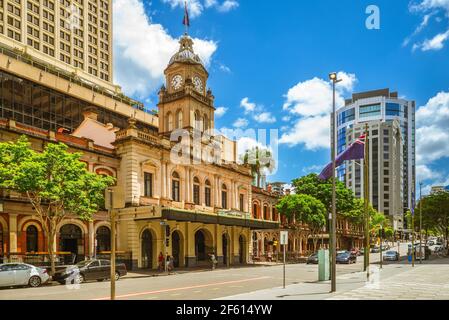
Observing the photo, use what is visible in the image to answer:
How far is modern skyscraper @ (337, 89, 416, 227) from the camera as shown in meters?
164

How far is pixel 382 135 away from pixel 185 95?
12845 centimetres

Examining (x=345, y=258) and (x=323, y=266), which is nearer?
(x=323, y=266)

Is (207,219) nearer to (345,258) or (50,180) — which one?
(50,180)

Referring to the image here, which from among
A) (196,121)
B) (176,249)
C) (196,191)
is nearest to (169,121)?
(196,121)

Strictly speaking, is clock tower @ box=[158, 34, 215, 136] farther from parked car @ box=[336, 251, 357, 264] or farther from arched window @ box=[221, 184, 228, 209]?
parked car @ box=[336, 251, 357, 264]

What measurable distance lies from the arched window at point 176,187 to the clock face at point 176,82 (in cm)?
1189

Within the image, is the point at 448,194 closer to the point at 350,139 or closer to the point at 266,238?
the point at 266,238

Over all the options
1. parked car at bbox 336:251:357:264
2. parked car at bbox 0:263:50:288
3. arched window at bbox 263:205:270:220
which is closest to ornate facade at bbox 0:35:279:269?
arched window at bbox 263:205:270:220

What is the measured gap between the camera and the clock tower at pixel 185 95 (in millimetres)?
51094

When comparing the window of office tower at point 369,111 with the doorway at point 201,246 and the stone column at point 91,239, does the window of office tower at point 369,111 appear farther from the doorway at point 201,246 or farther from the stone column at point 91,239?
the stone column at point 91,239

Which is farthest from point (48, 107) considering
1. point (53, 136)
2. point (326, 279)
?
point (326, 279)

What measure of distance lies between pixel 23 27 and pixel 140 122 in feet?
95.6

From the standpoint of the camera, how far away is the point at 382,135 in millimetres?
164000
